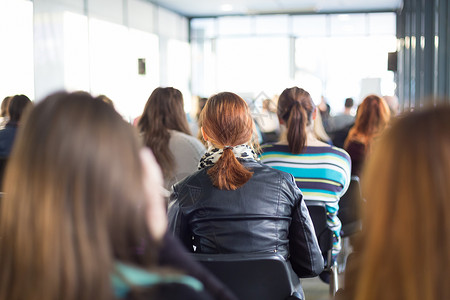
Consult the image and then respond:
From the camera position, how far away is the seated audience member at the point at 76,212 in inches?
37.2

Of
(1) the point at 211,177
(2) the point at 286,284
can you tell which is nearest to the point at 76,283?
(2) the point at 286,284

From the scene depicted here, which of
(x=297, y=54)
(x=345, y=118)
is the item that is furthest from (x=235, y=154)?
(x=297, y=54)

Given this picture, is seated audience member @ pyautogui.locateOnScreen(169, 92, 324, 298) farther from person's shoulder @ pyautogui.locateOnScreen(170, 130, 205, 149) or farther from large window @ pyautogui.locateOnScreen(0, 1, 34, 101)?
large window @ pyautogui.locateOnScreen(0, 1, 34, 101)

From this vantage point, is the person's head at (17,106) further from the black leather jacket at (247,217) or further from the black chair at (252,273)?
the black chair at (252,273)

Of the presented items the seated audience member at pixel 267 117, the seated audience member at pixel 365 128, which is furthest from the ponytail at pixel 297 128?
the seated audience member at pixel 267 117

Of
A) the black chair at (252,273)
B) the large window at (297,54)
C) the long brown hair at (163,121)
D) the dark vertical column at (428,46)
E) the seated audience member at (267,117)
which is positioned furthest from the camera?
the large window at (297,54)

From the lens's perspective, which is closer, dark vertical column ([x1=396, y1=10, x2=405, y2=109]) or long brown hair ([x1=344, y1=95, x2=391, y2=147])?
long brown hair ([x1=344, y1=95, x2=391, y2=147])

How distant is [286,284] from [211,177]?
623 mm

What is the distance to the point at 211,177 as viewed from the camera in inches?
93.7

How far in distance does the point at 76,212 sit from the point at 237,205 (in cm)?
139

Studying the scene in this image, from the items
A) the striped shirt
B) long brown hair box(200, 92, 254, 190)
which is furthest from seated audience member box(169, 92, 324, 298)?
the striped shirt

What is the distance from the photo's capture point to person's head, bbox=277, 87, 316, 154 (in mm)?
3299

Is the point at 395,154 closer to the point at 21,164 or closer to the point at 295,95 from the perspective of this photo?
the point at 21,164

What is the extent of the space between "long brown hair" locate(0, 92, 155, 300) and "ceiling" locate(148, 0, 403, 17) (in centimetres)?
1388
